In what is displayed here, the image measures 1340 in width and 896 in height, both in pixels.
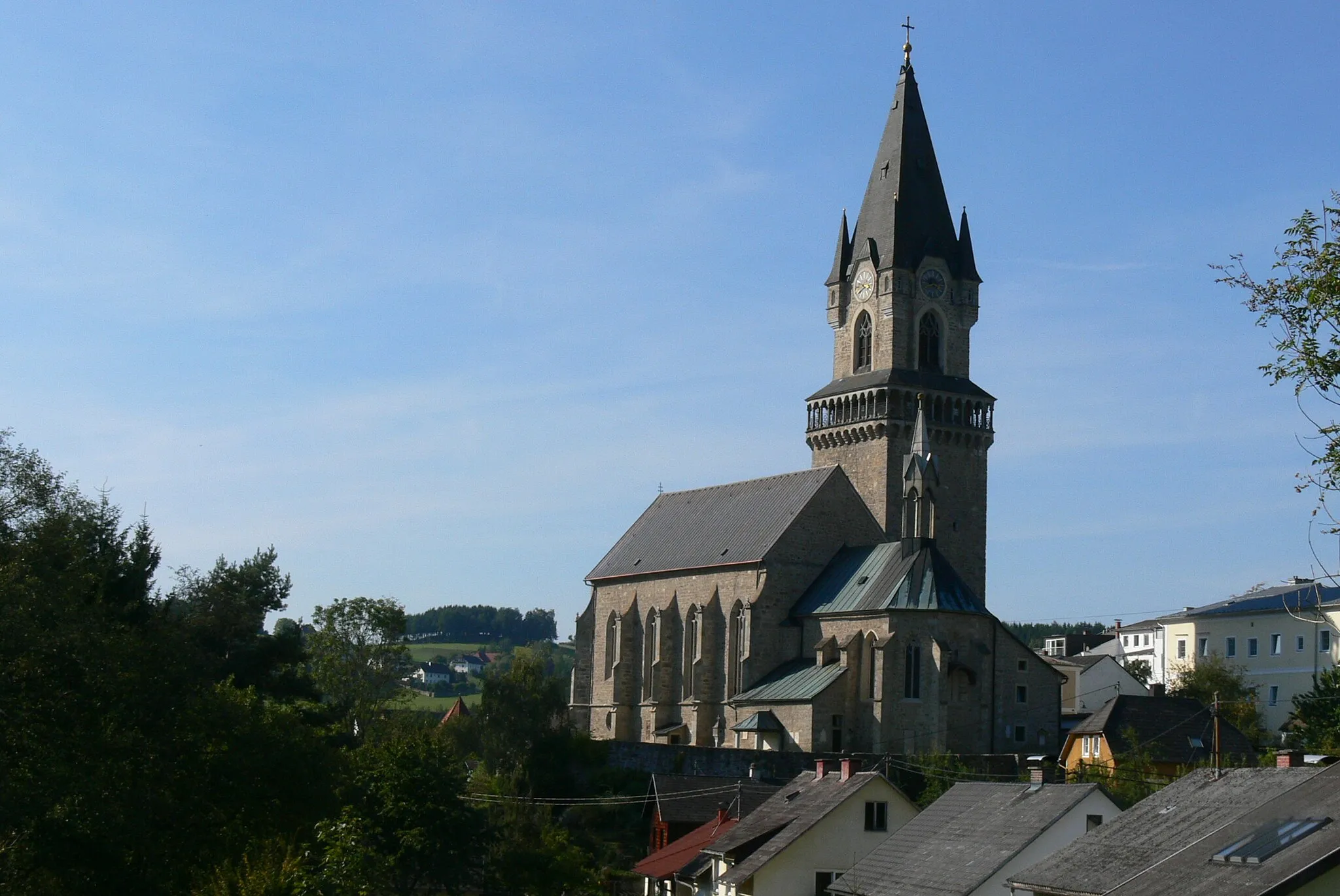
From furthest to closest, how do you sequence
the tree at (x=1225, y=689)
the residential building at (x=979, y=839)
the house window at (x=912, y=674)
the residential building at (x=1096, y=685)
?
the residential building at (x=1096, y=685), the tree at (x=1225, y=689), the house window at (x=912, y=674), the residential building at (x=979, y=839)

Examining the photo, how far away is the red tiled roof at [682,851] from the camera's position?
49.8 meters

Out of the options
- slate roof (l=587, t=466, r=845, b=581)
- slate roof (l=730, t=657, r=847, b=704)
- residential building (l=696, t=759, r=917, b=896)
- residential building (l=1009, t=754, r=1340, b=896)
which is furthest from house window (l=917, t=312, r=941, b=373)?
residential building (l=1009, t=754, r=1340, b=896)

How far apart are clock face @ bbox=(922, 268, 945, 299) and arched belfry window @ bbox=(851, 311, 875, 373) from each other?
327 cm

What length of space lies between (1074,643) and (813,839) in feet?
290

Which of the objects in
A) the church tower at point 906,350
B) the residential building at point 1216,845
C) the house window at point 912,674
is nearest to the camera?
the residential building at point 1216,845

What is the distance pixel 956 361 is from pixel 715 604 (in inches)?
723

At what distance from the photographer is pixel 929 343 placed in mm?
89000

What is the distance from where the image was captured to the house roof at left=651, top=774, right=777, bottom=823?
5634 cm

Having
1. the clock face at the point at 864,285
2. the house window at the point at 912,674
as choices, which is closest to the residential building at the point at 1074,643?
the clock face at the point at 864,285

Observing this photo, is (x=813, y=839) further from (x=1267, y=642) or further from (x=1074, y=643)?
(x=1074, y=643)

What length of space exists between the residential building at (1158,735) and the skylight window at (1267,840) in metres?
33.3

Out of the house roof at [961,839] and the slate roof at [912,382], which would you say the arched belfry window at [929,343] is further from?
the house roof at [961,839]

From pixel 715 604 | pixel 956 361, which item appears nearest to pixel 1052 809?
pixel 715 604

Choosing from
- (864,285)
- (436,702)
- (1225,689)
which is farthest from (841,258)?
(436,702)
